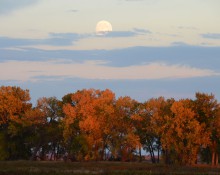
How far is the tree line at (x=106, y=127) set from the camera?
99500 millimetres

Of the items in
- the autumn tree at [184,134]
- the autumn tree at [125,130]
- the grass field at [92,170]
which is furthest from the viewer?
the autumn tree at [125,130]

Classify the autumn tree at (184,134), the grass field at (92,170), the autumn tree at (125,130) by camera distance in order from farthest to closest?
the autumn tree at (125,130)
the autumn tree at (184,134)
the grass field at (92,170)

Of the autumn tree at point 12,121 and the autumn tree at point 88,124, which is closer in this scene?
the autumn tree at point 88,124

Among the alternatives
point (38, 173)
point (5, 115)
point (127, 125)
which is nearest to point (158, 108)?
point (127, 125)

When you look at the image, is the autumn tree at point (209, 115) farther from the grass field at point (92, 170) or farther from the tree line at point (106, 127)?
the grass field at point (92, 170)

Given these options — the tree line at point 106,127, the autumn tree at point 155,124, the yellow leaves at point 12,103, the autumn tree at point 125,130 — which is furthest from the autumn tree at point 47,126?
the autumn tree at point 155,124

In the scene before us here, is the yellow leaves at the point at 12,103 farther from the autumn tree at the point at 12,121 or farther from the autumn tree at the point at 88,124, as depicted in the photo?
the autumn tree at the point at 88,124

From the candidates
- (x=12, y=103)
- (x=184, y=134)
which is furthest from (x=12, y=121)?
(x=184, y=134)

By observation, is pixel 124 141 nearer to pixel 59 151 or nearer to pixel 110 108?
pixel 110 108

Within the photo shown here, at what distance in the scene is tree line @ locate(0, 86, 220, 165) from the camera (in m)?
99.5

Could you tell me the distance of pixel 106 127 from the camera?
345 ft

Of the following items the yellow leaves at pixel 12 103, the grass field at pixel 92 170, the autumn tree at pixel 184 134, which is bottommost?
the grass field at pixel 92 170

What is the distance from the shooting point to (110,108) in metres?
105

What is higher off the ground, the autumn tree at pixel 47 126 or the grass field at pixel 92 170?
the autumn tree at pixel 47 126
